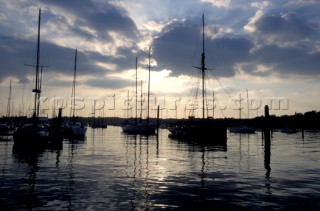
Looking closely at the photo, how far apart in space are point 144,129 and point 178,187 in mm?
74732

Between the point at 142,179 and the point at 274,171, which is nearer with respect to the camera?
the point at 142,179

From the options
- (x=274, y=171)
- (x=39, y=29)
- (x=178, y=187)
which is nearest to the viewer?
(x=178, y=187)

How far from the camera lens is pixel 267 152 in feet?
103

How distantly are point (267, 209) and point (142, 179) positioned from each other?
26.7 ft

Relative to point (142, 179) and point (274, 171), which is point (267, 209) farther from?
point (274, 171)

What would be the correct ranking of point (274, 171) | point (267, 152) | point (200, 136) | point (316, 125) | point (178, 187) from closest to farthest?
point (178, 187), point (274, 171), point (267, 152), point (200, 136), point (316, 125)

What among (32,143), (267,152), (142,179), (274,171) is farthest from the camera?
(32,143)

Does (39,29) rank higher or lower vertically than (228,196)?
higher

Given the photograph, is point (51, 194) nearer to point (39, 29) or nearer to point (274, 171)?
point (274, 171)

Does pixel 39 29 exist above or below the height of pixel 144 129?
above

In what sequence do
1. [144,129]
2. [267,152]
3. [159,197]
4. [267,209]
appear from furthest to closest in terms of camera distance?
[144,129] → [267,152] → [159,197] → [267,209]

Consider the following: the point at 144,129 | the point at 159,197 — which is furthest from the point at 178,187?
the point at 144,129

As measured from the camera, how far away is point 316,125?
405ft

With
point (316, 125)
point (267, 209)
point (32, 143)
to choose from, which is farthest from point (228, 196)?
point (316, 125)
